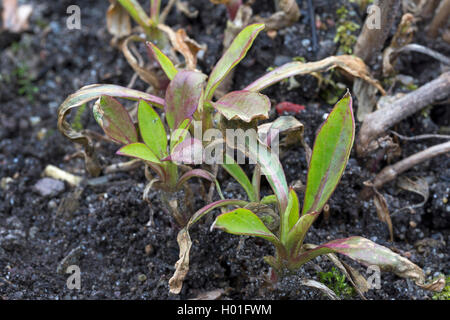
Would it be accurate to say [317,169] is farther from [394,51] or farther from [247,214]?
[394,51]

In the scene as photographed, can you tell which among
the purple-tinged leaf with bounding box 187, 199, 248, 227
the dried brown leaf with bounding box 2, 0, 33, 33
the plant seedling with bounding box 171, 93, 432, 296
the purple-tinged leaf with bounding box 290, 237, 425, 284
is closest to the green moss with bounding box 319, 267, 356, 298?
the plant seedling with bounding box 171, 93, 432, 296

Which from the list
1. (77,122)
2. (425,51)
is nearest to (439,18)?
(425,51)

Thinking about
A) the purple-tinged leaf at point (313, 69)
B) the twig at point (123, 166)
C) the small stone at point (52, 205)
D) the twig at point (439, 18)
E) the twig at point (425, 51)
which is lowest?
the small stone at point (52, 205)


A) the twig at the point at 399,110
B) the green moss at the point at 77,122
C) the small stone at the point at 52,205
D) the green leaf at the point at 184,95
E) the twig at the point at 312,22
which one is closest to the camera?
the green leaf at the point at 184,95

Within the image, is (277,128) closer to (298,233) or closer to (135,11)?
(298,233)

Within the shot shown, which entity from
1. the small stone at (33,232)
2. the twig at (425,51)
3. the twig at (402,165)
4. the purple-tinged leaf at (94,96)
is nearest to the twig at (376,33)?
the twig at (425,51)

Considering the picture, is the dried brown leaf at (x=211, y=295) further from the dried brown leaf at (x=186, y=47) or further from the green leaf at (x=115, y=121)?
the dried brown leaf at (x=186, y=47)

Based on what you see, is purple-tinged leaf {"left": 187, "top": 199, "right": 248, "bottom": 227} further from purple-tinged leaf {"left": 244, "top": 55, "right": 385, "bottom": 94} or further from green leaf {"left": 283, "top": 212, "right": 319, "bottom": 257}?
purple-tinged leaf {"left": 244, "top": 55, "right": 385, "bottom": 94}
